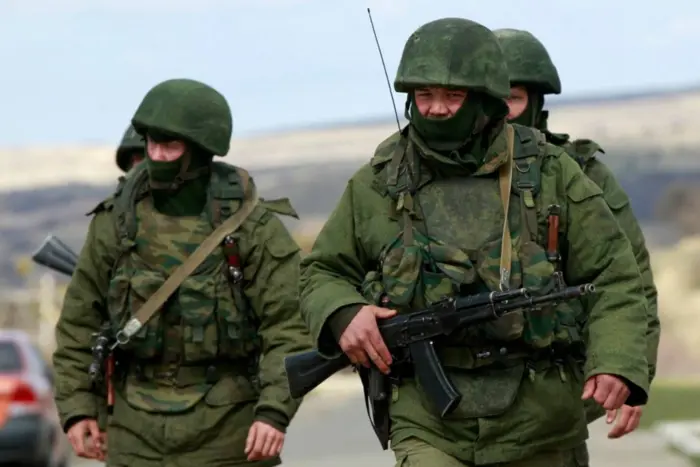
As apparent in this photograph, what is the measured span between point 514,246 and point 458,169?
33cm

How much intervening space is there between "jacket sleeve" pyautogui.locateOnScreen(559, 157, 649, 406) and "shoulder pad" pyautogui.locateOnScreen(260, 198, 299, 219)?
1.94 meters

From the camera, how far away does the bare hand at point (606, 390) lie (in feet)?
23.8

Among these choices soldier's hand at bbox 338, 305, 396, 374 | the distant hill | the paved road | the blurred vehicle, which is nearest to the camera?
soldier's hand at bbox 338, 305, 396, 374

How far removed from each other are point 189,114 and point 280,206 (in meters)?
0.53

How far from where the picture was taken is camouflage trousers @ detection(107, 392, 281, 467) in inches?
361

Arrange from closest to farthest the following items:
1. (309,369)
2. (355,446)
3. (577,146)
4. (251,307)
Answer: (309,369) → (251,307) → (577,146) → (355,446)

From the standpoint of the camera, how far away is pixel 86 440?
9391 millimetres

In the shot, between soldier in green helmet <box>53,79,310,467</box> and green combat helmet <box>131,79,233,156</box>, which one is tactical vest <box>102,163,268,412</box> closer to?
soldier in green helmet <box>53,79,310,467</box>

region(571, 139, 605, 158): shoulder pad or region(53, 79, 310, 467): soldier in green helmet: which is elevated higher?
region(571, 139, 605, 158): shoulder pad

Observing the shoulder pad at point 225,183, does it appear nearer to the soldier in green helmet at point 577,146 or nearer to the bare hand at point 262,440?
the bare hand at point 262,440

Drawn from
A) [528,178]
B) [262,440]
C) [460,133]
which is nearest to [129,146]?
[262,440]

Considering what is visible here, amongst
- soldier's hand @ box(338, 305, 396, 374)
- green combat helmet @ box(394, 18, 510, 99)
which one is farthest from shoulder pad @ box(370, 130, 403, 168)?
soldier's hand @ box(338, 305, 396, 374)

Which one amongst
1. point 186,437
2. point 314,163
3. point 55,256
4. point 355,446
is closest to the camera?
point 186,437

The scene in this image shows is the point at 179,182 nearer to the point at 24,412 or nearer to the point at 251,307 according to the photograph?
the point at 251,307
